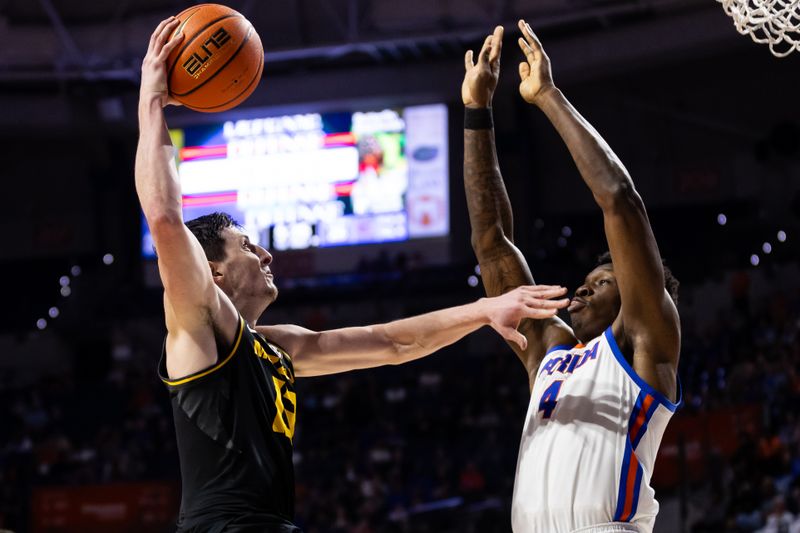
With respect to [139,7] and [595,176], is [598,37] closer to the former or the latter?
[139,7]

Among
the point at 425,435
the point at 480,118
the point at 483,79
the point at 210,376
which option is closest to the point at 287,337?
the point at 210,376

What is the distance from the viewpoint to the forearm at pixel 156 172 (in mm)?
3102

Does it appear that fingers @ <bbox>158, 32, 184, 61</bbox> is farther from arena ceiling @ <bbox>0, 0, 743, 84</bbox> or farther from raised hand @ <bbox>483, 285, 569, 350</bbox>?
arena ceiling @ <bbox>0, 0, 743, 84</bbox>

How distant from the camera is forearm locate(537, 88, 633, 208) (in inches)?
147

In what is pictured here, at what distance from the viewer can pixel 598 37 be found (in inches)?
679

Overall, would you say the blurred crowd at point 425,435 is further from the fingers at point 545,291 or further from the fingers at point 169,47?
the fingers at point 169,47

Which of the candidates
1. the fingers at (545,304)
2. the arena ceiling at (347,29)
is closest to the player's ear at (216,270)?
the fingers at (545,304)

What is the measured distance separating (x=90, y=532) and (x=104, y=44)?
8.72 metres

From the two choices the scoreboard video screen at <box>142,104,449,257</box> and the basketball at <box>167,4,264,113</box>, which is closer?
the basketball at <box>167,4,264,113</box>

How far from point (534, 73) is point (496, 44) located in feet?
0.95

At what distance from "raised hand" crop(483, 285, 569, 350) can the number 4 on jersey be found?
0.96ft

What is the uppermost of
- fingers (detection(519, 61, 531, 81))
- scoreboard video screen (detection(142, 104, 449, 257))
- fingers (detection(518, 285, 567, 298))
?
scoreboard video screen (detection(142, 104, 449, 257))

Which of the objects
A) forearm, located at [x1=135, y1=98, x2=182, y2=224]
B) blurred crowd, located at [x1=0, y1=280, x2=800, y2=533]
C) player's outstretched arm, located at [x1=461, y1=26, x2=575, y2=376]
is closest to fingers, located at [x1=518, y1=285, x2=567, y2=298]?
player's outstretched arm, located at [x1=461, y1=26, x2=575, y2=376]

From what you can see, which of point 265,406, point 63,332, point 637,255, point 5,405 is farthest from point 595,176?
point 63,332
